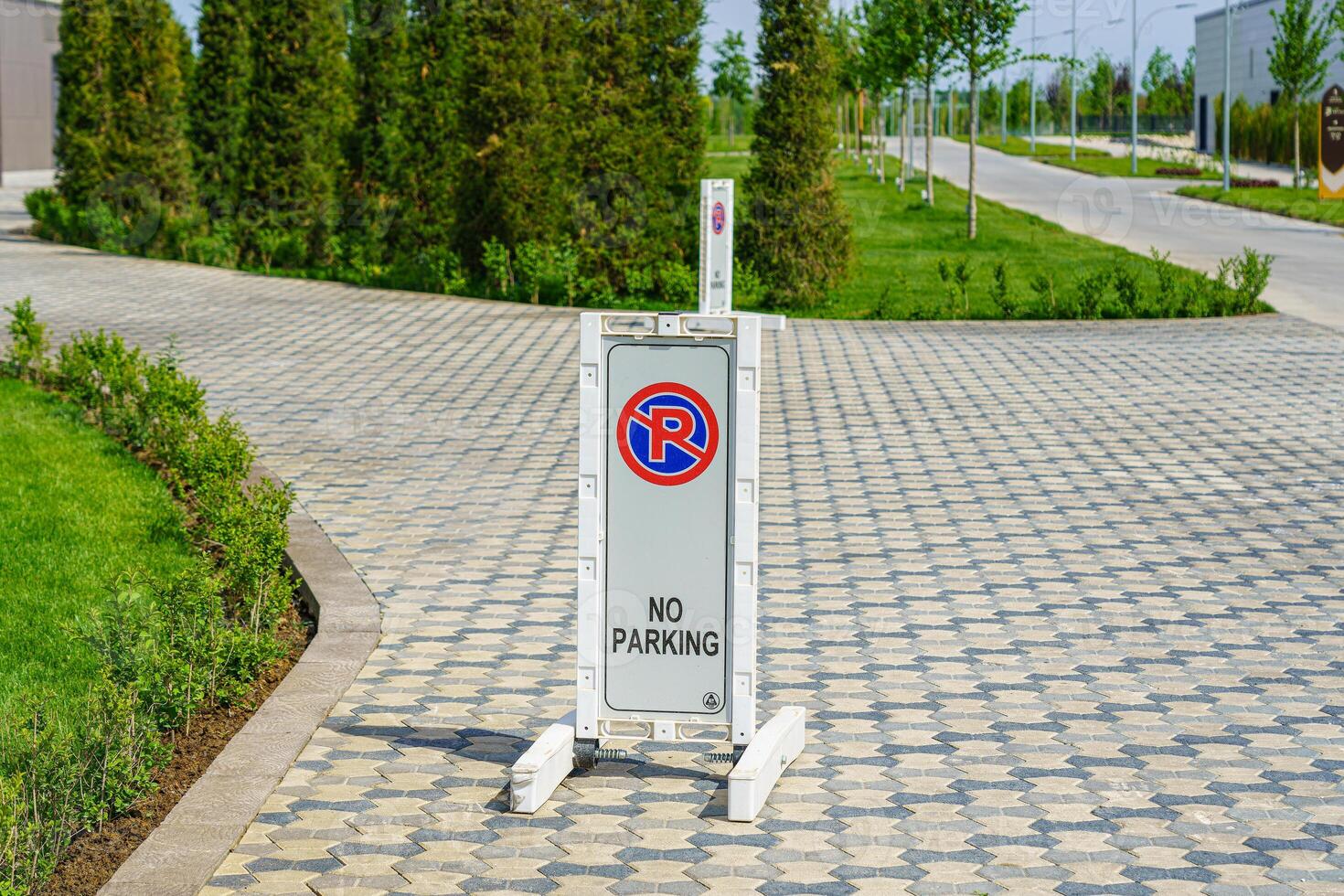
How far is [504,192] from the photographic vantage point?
1945 centimetres

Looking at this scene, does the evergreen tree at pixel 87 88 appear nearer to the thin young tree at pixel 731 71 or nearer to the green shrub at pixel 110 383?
the green shrub at pixel 110 383

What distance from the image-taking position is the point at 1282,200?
41.3m

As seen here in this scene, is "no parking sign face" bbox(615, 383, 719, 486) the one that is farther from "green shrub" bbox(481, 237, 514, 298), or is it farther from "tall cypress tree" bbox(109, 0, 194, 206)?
"tall cypress tree" bbox(109, 0, 194, 206)

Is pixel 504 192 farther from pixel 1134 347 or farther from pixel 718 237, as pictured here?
pixel 718 237

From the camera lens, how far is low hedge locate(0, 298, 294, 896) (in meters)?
4.71

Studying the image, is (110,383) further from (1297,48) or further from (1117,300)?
(1297,48)

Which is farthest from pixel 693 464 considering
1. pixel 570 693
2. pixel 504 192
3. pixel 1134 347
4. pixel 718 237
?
pixel 504 192

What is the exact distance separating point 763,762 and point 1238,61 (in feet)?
261

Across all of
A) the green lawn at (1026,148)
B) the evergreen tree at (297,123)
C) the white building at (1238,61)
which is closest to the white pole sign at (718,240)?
the evergreen tree at (297,123)

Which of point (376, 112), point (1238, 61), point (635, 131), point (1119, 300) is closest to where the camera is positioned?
point (1119, 300)

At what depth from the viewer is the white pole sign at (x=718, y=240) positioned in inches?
225

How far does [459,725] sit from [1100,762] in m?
2.40

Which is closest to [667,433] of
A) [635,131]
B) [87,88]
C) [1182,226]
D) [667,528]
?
[667,528]

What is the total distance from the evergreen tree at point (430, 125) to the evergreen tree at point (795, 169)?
164 inches
